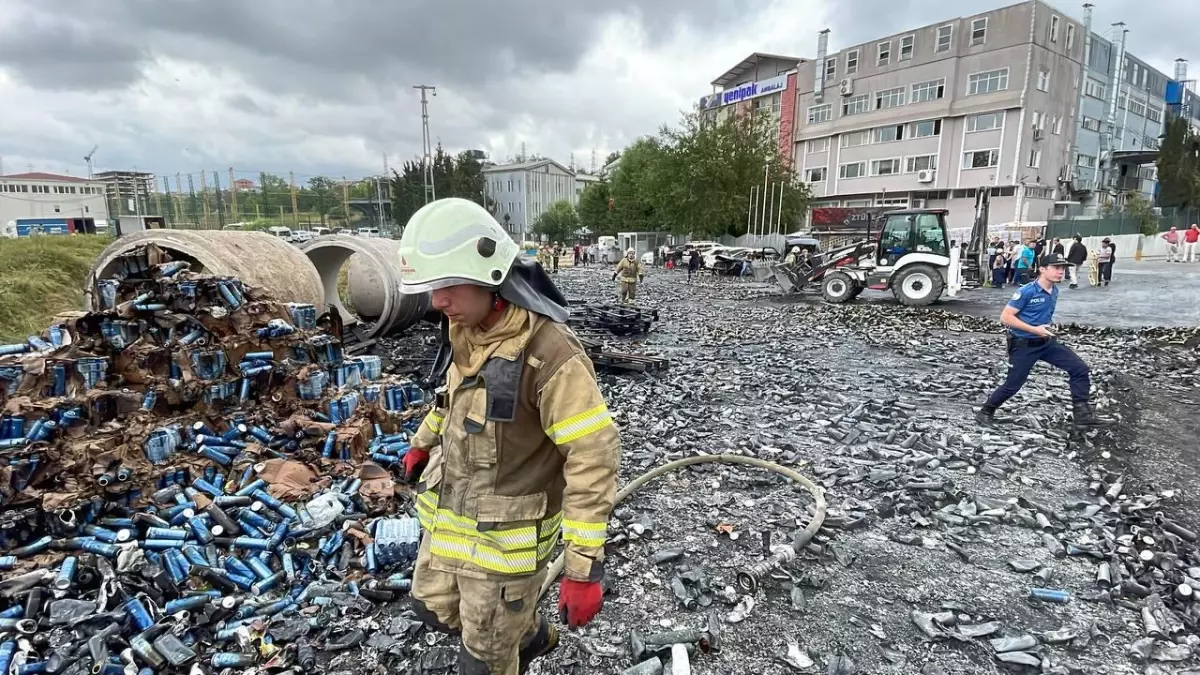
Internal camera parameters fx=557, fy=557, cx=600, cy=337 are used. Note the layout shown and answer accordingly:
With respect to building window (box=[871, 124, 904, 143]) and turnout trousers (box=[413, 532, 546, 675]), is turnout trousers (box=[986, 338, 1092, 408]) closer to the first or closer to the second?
turnout trousers (box=[413, 532, 546, 675])

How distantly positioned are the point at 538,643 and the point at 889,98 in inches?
1910

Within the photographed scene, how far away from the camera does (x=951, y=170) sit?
38.9 meters

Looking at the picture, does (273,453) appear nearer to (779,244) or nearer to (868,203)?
(779,244)

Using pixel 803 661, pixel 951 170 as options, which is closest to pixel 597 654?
pixel 803 661

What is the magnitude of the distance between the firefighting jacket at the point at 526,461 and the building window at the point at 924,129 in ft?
153

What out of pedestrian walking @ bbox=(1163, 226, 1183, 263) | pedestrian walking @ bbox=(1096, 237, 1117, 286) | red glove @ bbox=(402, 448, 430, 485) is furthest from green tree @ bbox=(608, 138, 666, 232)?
red glove @ bbox=(402, 448, 430, 485)

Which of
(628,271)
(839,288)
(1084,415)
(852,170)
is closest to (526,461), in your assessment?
(1084,415)

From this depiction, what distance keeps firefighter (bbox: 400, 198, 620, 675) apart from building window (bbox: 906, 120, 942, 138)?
46.4 m

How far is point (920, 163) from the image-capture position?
4016cm

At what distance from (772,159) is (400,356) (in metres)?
32.2

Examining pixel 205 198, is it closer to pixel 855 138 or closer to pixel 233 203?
pixel 233 203

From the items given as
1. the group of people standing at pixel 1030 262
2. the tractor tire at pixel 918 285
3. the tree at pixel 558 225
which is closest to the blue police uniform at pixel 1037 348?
the tractor tire at pixel 918 285

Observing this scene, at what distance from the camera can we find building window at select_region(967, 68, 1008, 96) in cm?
3597

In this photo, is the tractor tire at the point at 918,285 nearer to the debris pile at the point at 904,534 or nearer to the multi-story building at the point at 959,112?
the debris pile at the point at 904,534
